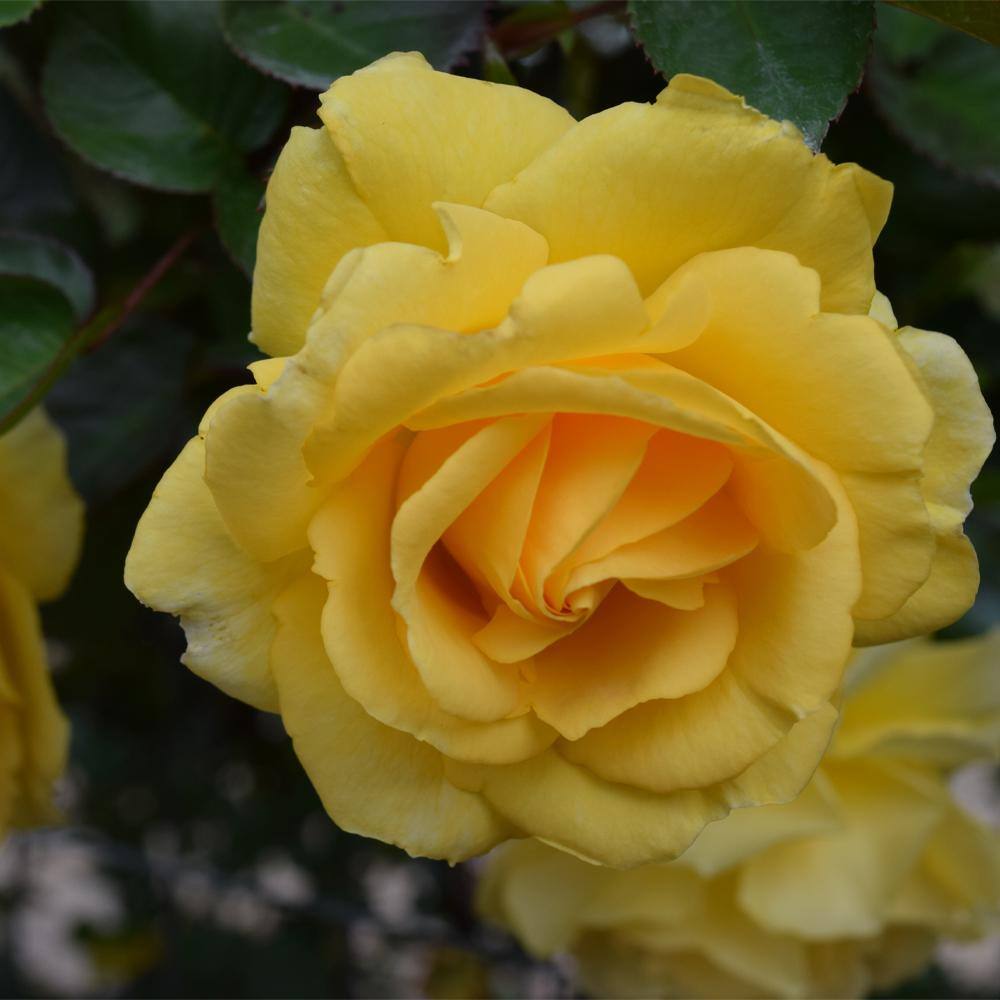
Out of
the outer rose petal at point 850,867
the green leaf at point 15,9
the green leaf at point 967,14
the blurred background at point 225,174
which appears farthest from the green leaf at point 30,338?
the outer rose petal at point 850,867

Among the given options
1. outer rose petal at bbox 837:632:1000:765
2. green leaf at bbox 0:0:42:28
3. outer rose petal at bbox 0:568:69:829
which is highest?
green leaf at bbox 0:0:42:28

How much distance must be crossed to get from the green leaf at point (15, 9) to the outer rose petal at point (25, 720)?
0.77 ft

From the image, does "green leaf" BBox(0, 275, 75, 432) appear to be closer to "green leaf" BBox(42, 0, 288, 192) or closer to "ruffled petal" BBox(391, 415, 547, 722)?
"green leaf" BBox(42, 0, 288, 192)

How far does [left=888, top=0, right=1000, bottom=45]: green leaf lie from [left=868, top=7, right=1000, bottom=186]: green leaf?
148mm

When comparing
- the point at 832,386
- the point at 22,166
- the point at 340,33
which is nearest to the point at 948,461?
the point at 832,386

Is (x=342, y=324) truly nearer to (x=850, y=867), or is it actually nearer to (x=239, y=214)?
(x=239, y=214)

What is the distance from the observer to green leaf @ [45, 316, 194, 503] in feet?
1.86

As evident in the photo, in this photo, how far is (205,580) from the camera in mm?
354

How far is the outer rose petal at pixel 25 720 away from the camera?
52 centimetres

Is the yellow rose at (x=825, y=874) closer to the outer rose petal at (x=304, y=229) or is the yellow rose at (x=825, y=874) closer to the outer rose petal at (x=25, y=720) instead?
the outer rose petal at (x=25, y=720)

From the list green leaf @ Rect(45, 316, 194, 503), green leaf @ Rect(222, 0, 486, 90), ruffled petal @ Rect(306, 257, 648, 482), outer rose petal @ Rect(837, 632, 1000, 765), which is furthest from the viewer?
outer rose petal @ Rect(837, 632, 1000, 765)

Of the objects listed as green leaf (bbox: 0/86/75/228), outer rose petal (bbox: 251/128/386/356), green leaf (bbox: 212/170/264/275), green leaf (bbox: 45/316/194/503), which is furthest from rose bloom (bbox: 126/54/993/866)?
green leaf (bbox: 0/86/75/228)

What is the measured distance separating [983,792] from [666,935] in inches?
42.7

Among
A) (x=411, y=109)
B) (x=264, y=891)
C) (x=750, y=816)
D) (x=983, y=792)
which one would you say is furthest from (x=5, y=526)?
(x=983, y=792)
